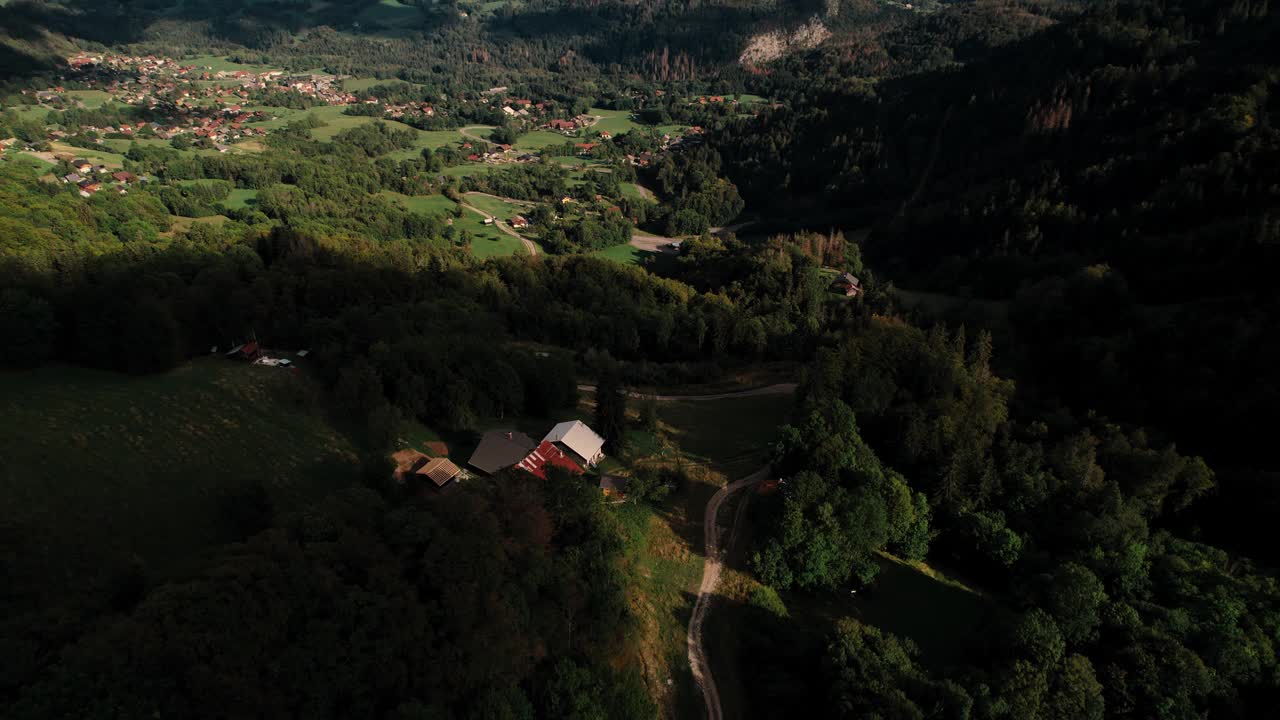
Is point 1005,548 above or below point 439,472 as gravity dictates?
below

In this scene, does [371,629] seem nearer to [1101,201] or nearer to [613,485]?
[613,485]

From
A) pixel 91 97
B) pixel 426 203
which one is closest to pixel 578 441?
pixel 426 203

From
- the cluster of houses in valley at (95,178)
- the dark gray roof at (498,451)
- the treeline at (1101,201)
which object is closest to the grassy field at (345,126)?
the cluster of houses in valley at (95,178)

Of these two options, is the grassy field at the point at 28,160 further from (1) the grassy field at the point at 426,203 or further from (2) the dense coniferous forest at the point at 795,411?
(1) the grassy field at the point at 426,203

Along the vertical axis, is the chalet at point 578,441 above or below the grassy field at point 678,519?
above

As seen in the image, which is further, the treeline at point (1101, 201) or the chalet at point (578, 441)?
the treeline at point (1101, 201)

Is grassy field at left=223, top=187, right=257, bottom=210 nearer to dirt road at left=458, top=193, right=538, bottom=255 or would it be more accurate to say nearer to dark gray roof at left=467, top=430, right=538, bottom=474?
dirt road at left=458, top=193, right=538, bottom=255
